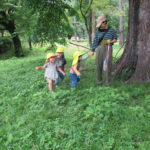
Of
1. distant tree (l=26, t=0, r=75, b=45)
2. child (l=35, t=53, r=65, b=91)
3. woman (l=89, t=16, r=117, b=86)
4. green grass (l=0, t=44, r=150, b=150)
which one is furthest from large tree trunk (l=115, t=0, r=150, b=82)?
distant tree (l=26, t=0, r=75, b=45)

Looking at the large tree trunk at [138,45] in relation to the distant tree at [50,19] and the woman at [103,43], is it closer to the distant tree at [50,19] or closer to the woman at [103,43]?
the woman at [103,43]

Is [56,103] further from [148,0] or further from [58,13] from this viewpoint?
[58,13]

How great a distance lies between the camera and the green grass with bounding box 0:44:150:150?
334 cm

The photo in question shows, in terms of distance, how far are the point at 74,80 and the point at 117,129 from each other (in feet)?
7.81

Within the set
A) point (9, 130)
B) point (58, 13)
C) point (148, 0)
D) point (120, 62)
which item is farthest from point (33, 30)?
point (9, 130)

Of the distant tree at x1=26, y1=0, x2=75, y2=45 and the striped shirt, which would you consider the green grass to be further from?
the distant tree at x1=26, y1=0, x2=75, y2=45

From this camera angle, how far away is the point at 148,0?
5.53 m

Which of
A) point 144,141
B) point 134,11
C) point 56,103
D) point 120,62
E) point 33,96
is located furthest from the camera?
point 120,62

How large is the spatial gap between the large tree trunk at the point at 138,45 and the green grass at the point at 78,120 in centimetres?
53

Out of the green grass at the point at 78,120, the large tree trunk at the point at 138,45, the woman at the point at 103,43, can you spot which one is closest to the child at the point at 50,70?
the green grass at the point at 78,120

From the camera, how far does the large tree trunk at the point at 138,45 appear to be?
5660 millimetres

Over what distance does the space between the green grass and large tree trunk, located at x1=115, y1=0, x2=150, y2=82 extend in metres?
0.53

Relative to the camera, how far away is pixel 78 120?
4.00 m

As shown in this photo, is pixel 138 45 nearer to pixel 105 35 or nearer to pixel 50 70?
pixel 105 35
